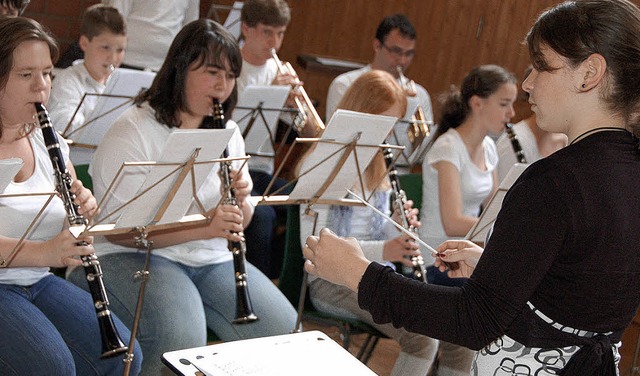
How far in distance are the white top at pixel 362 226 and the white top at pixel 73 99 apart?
1153 mm

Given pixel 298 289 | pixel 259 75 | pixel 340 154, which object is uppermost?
pixel 340 154

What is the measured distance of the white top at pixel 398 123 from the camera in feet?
13.8

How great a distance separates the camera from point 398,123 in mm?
4047

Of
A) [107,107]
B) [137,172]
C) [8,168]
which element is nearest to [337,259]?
[8,168]

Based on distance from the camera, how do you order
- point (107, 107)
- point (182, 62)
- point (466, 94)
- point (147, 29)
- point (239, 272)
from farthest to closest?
point (147, 29)
point (466, 94)
point (107, 107)
point (182, 62)
point (239, 272)

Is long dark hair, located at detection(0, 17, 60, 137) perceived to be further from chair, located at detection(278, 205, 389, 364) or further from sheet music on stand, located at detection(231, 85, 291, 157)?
sheet music on stand, located at detection(231, 85, 291, 157)

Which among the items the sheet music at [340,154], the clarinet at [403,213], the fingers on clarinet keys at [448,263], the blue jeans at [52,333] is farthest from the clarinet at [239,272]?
the fingers on clarinet keys at [448,263]

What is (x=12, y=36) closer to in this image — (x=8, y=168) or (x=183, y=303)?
(x=8, y=168)

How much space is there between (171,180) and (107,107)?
1.36 m

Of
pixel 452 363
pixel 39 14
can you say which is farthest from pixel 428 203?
pixel 39 14

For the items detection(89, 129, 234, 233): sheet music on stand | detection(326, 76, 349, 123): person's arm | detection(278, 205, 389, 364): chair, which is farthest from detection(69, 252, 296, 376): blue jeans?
detection(326, 76, 349, 123): person's arm

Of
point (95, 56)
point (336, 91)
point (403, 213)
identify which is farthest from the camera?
point (336, 91)

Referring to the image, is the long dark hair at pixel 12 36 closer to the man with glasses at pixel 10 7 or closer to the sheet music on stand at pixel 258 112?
the man with glasses at pixel 10 7

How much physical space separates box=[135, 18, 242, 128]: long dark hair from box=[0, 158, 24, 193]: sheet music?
3.01 feet
